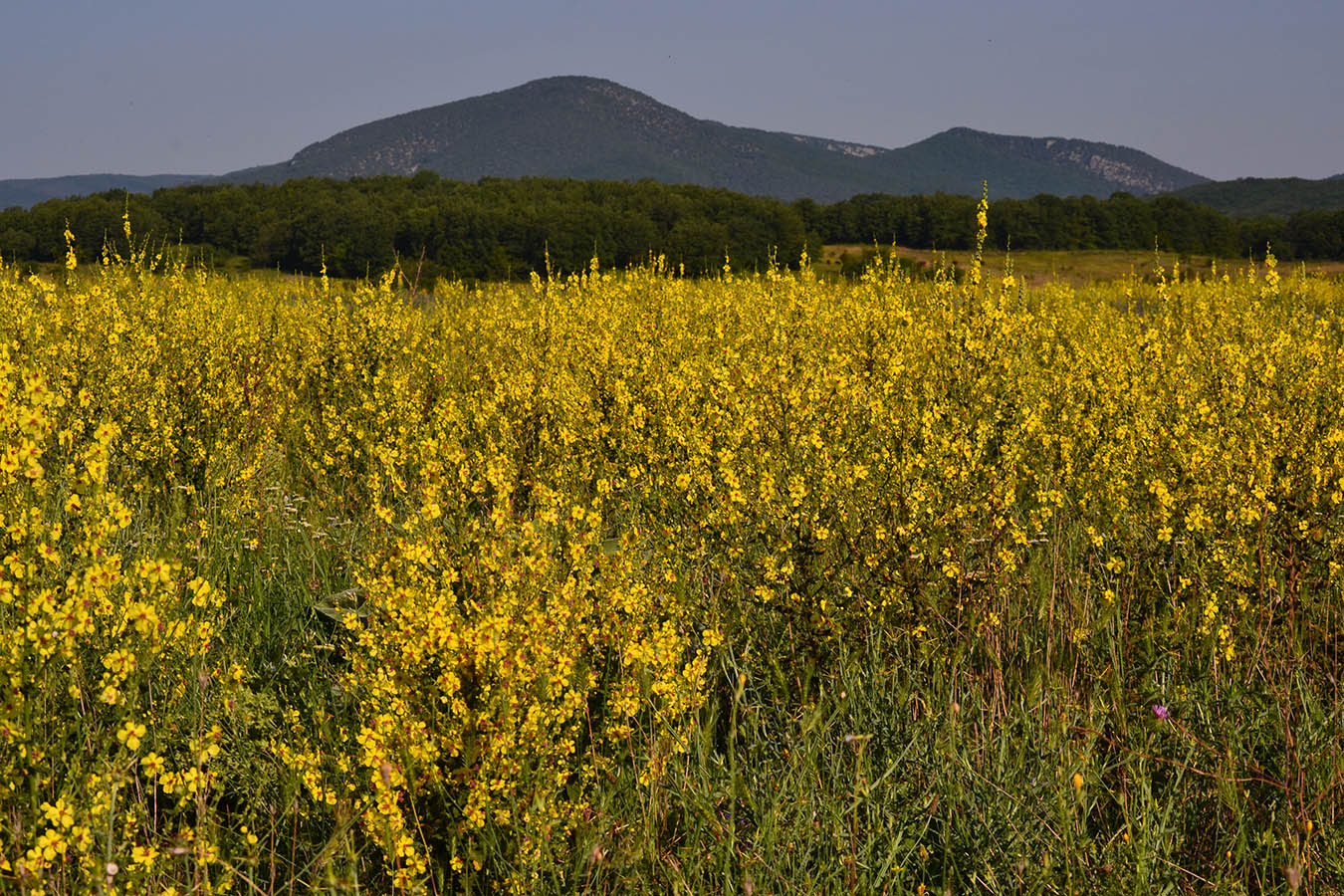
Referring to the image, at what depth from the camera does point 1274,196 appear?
185 meters

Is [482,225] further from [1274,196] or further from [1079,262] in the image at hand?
[1274,196]

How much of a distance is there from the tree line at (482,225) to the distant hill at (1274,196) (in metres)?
150

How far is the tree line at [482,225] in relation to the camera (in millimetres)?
27484

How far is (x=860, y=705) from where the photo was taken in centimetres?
274

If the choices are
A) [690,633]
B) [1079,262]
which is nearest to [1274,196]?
[1079,262]

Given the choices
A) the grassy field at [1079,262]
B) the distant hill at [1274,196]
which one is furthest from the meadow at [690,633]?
the distant hill at [1274,196]

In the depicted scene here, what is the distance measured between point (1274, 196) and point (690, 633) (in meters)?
226

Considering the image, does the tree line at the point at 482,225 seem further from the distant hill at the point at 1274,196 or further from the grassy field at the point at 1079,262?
the distant hill at the point at 1274,196

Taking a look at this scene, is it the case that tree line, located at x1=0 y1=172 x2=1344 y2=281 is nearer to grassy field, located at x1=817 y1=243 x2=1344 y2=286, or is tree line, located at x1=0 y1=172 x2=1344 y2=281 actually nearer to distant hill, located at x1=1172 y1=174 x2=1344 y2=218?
grassy field, located at x1=817 y1=243 x2=1344 y2=286

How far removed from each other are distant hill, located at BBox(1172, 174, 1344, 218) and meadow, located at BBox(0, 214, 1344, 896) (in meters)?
187

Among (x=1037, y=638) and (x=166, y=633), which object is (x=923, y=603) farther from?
(x=166, y=633)

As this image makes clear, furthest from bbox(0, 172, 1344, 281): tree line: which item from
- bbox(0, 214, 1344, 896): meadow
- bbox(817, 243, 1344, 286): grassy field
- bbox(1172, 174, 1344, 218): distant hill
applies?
bbox(1172, 174, 1344, 218): distant hill

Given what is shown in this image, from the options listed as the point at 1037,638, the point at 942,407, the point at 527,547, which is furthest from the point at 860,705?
the point at 942,407

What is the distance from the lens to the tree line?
27.5 m
